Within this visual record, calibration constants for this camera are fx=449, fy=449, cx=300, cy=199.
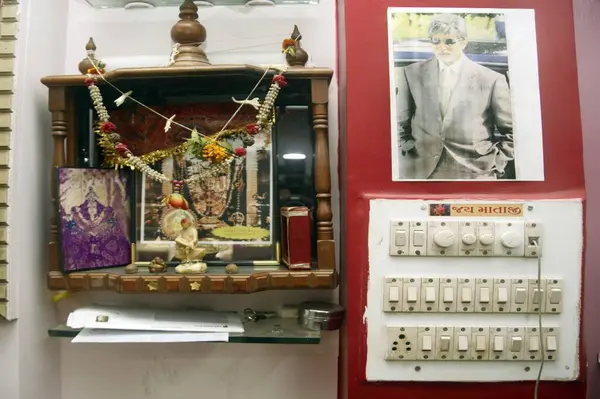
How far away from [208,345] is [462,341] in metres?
0.72

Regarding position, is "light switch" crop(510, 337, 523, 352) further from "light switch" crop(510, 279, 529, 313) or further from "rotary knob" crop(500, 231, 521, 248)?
"rotary knob" crop(500, 231, 521, 248)

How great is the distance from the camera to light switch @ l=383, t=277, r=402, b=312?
105 cm

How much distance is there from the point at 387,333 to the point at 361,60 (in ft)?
2.14

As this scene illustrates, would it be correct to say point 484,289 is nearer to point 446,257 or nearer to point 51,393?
point 446,257

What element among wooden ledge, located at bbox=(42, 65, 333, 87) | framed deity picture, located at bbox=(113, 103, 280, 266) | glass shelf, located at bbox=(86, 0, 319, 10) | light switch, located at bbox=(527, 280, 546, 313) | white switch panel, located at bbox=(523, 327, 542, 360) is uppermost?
glass shelf, located at bbox=(86, 0, 319, 10)

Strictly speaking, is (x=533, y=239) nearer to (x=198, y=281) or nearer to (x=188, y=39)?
(x=198, y=281)

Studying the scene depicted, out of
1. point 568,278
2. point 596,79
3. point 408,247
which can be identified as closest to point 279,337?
point 408,247

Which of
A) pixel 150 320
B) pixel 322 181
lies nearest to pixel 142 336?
pixel 150 320

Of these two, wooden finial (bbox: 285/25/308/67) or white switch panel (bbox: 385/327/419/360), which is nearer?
white switch panel (bbox: 385/327/419/360)

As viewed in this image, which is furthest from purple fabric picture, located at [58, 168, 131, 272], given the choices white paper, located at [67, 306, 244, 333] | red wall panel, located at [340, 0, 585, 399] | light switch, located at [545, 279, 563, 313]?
light switch, located at [545, 279, 563, 313]

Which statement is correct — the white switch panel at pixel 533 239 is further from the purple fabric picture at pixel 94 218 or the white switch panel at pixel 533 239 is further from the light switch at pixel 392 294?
the purple fabric picture at pixel 94 218

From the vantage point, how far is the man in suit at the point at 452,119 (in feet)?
3.50

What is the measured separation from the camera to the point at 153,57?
1339 millimetres

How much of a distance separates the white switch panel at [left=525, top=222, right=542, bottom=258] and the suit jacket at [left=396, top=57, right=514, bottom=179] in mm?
142
